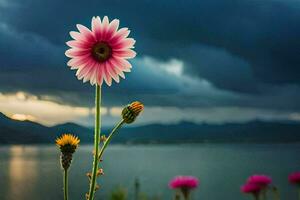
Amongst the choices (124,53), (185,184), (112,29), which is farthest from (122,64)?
(185,184)

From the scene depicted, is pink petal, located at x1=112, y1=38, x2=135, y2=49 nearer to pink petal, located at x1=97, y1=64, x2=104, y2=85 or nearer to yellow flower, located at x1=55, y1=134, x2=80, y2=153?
pink petal, located at x1=97, y1=64, x2=104, y2=85

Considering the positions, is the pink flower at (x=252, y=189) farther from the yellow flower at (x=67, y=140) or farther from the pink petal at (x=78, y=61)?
the pink petal at (x=78, y=61)

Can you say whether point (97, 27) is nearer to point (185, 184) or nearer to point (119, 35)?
point (119, 35)

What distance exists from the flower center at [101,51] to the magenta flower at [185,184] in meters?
1.47

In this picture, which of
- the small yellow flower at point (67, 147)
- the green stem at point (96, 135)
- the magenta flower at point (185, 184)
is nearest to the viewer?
the green stem at point (96, 135)

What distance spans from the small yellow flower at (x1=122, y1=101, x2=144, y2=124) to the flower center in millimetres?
318

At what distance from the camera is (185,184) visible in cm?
466

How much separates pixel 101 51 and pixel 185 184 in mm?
1558

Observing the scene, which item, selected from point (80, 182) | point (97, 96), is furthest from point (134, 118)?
point (80, 182)

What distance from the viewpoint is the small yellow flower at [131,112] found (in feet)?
11.6

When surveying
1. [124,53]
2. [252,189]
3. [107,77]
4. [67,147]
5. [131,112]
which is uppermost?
[124,53]

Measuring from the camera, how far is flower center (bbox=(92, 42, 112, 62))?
3.47 metres

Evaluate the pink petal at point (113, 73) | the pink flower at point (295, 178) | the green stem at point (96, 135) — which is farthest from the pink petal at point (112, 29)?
the pink flower at point (295, 178)

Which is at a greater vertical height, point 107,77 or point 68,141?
point 107,77
